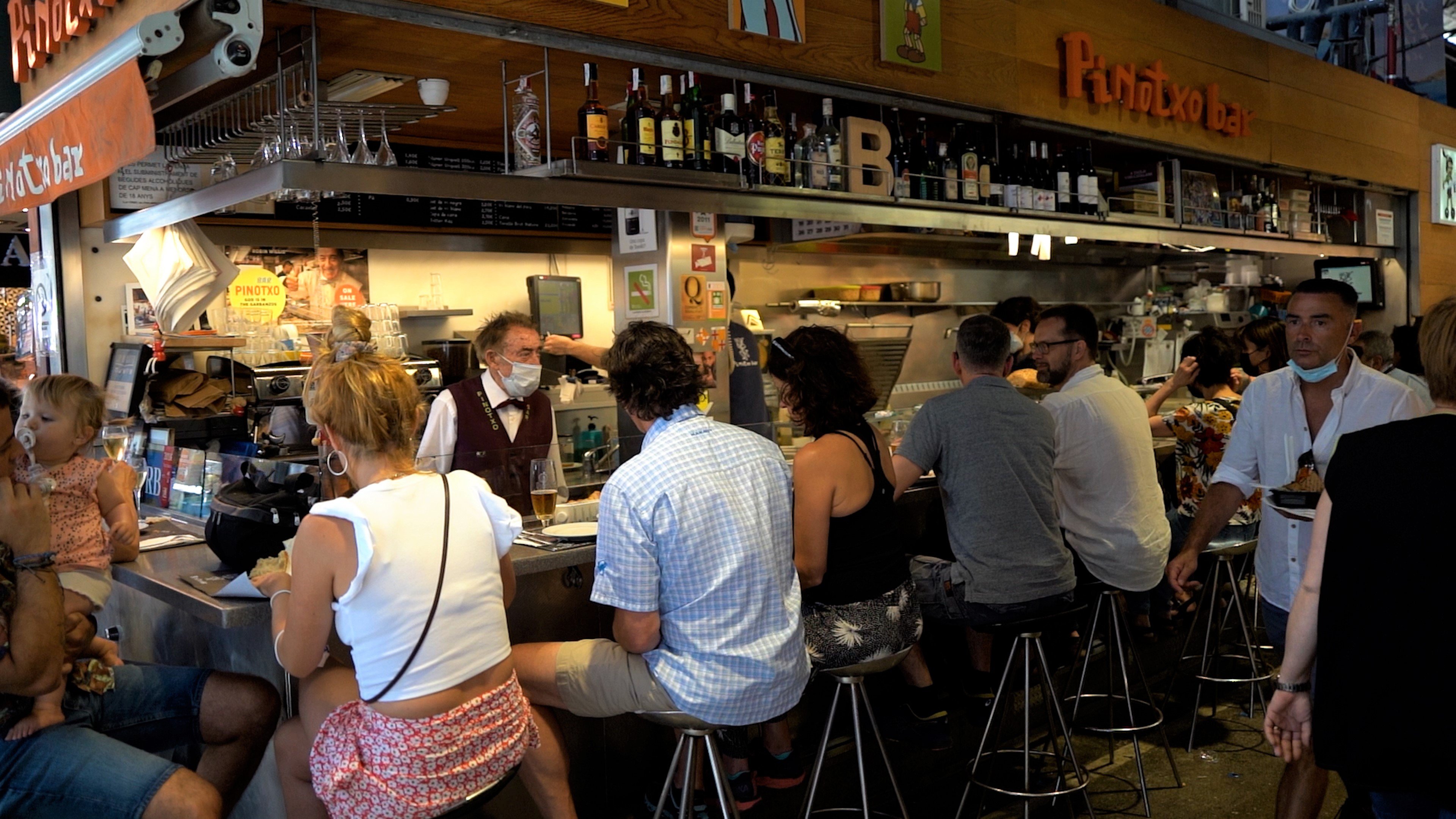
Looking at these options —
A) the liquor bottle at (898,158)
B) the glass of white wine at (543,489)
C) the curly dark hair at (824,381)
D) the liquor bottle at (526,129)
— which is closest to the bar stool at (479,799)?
the glass of white wine at (543,489)

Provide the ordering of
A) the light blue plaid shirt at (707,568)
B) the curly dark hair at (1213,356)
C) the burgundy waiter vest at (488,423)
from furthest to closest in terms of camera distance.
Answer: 1. the curly dark hair at (1213,356)
2. the burgundy waiter vest at (488,423)
3. the light blue plaid shirt at (707,568)

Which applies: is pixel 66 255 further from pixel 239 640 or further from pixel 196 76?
pixel 239 640

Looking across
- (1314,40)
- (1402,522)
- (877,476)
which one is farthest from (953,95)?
(1314,40)

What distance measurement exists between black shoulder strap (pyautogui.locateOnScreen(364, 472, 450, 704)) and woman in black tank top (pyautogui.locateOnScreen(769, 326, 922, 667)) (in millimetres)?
982

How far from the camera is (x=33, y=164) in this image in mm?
3561

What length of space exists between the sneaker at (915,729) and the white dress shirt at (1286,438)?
1.06 m

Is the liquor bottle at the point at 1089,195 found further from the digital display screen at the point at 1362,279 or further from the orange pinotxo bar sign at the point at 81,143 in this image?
the orange pinotxo bar sign at the point at 81,143

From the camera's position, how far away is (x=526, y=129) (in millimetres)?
3701

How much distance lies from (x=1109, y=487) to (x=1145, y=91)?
A: 8.34 feet

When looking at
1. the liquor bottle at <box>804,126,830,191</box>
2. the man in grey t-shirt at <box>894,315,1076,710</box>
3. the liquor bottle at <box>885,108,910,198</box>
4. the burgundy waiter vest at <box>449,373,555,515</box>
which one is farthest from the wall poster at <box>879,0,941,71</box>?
the burgundy waiter vest at <box>449,373,555,515</box>

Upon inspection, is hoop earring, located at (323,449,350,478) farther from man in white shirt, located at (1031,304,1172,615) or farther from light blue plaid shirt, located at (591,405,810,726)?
man in white shirt, located at (1031,304,1172,615)

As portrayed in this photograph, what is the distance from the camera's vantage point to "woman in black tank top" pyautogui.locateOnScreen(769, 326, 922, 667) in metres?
3.05

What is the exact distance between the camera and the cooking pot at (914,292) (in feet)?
25.0

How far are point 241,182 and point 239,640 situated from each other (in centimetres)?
133
